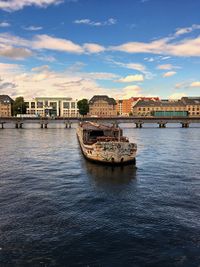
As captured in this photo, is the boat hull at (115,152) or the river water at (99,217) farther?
the boat hull at (115,152)

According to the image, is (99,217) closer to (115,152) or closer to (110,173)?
(110,173)

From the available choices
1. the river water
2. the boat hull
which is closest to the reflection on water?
the river water

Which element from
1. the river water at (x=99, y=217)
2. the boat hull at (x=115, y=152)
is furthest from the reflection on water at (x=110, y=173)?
the boat hull at (x=115, y=152)

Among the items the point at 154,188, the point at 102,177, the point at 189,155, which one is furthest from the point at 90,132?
the point at 154,188

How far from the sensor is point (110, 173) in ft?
134

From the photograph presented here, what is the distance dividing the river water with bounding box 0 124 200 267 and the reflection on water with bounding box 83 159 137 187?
0.11m

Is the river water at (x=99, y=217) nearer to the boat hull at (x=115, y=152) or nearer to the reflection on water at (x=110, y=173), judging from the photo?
the reflection on water at (x=110, y=173)

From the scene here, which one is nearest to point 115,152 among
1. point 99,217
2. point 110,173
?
point 110,173

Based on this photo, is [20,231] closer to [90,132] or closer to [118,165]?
[118,165]

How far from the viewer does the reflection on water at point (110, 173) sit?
36000mm

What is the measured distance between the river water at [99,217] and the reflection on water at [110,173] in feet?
0.37

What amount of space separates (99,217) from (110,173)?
17.3 m

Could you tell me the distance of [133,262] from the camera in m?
17.2

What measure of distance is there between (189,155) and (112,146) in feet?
64.4
